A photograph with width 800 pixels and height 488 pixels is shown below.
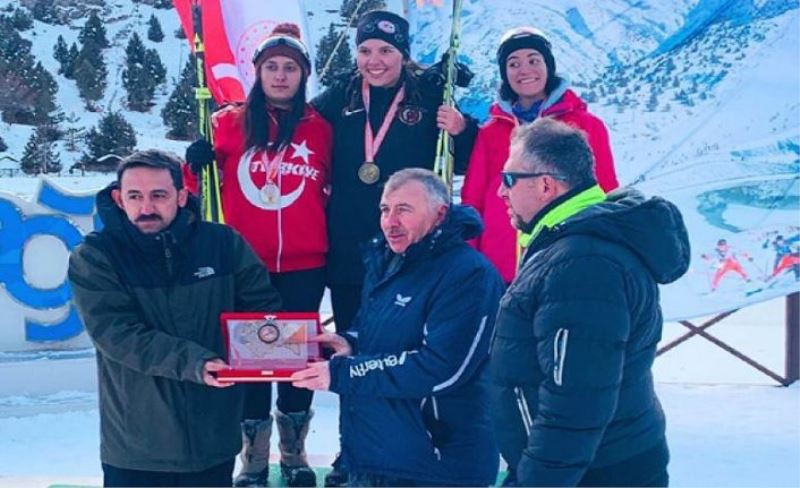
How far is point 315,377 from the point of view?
2.57 meters

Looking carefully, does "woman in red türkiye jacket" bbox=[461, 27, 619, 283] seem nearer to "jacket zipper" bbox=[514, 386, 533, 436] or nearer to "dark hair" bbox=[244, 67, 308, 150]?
"dark hair" bbox=[244, 67, 308, 150]

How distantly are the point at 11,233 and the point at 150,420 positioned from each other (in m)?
3.83

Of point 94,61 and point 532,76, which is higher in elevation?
point 94,61

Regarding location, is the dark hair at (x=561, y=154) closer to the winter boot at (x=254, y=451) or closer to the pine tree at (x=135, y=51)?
the winter boot at (x=254, y=451)

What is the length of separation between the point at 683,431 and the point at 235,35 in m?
3.62

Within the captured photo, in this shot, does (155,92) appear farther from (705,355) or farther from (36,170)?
(705,355)

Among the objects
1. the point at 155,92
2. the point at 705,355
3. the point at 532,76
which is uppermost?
the point at 155,92

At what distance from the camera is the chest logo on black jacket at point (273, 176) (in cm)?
331

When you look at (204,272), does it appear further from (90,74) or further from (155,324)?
(90,74)

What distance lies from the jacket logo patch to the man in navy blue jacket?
41 cm

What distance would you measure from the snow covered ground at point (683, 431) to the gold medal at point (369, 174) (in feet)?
4.71

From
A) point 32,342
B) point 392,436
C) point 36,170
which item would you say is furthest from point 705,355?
point 36,170

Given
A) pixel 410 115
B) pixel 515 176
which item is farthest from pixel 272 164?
pixel 515 176

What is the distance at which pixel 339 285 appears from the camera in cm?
346
